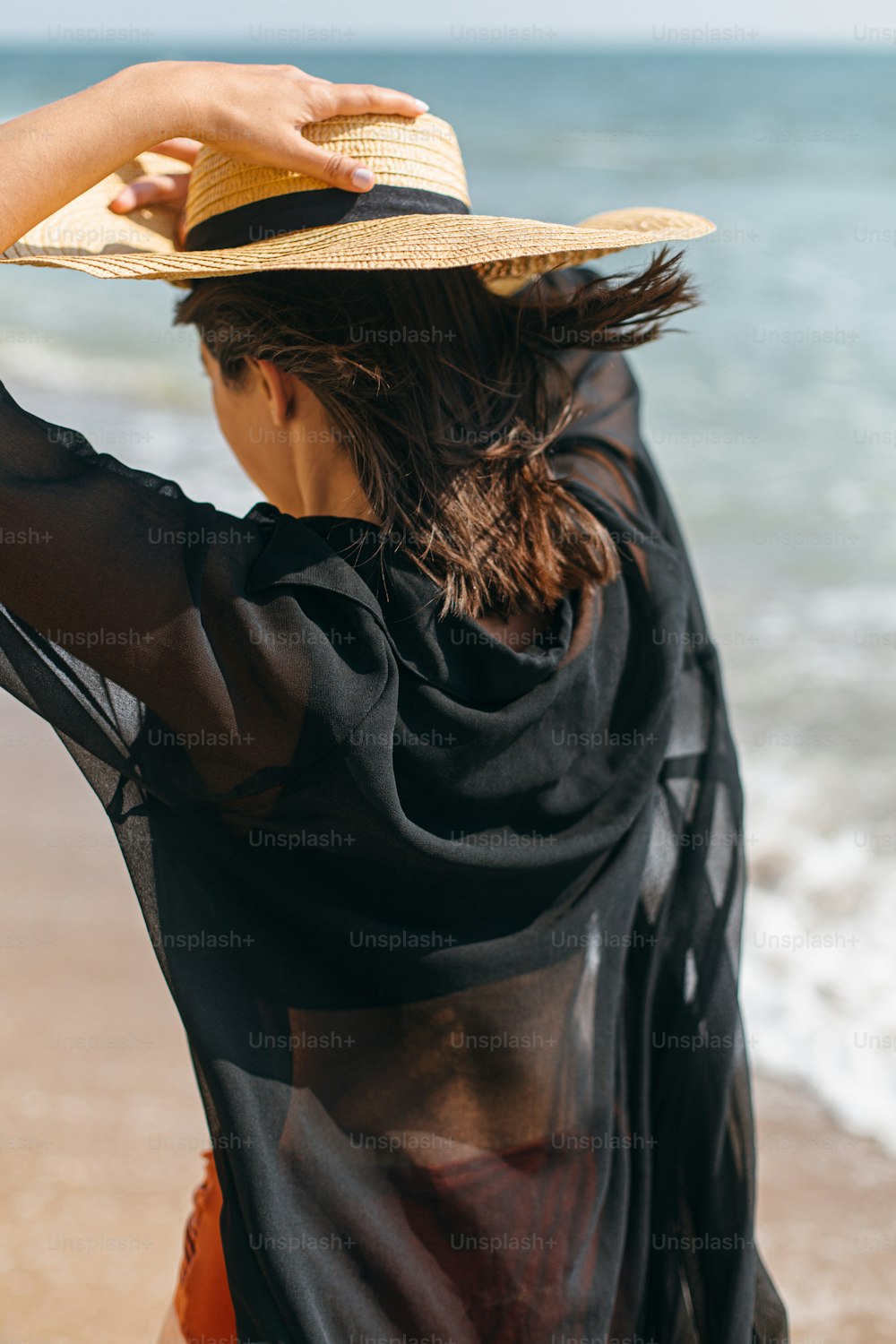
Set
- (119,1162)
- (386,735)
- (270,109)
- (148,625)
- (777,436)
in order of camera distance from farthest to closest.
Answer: (777,436) → (119,1162) → (270,109) → (386,735) → (148,625)

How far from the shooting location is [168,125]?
130 centimetres

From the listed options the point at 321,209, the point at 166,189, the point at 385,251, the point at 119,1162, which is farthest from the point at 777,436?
the point at 385,251

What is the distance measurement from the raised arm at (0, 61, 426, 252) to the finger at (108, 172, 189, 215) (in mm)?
407

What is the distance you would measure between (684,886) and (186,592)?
93cm

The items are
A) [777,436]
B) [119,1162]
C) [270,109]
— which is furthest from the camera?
[777,436]

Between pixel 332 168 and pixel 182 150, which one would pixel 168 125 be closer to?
pixel 332 168

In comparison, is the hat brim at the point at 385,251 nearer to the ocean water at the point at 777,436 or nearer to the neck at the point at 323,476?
the neck at the point at 323,476

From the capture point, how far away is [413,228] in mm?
1351

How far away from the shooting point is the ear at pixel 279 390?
139 cm

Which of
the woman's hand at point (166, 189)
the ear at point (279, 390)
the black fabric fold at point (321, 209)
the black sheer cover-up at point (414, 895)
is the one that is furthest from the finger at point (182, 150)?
the black sheer cover-up at point (414, 895)

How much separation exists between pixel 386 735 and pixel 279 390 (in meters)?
0.46

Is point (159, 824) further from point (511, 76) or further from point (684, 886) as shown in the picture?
point (511, 76)

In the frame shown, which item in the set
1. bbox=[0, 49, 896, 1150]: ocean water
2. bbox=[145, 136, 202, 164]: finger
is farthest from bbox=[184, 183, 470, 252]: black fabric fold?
bbox=[0, 49, 896, 1150]: ocean water

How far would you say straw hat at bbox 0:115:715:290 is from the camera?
1305 mm
